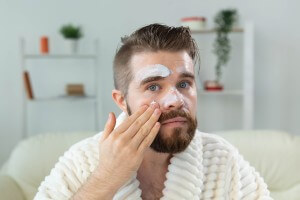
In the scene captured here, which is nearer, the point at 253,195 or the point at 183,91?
the point at 183,91

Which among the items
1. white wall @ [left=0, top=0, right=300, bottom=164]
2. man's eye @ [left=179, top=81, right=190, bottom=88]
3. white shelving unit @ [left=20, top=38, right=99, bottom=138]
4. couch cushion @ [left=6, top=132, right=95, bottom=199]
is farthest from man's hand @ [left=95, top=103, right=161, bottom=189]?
white wall @ [left=0, top=0, right=300, bottom=164]

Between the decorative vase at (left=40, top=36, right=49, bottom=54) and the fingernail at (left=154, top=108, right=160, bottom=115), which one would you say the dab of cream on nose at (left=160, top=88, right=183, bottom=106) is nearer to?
the fingernail at (left=154, top=108, right=160, bottom=115)

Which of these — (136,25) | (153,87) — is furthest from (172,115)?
(136,25)

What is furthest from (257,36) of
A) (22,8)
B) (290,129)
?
(22,8)

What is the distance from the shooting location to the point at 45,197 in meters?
1.34

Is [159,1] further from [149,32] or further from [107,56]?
[149,32]

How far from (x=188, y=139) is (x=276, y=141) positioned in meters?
0.95

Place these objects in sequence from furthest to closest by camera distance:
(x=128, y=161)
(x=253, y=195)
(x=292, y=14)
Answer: (x=292, y=14) < (x=253, y=195) < (x=128, y=161)

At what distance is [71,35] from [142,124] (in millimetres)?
2889

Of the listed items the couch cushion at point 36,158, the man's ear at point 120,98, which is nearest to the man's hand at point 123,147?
the man's ear at point 120,98

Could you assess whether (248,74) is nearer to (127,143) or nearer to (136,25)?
(136,25)

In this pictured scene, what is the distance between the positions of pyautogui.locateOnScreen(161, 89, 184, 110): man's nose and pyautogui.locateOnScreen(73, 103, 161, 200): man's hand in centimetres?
8

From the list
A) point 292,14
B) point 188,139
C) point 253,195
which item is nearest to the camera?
point 188,139

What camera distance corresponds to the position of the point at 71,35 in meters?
3.85
